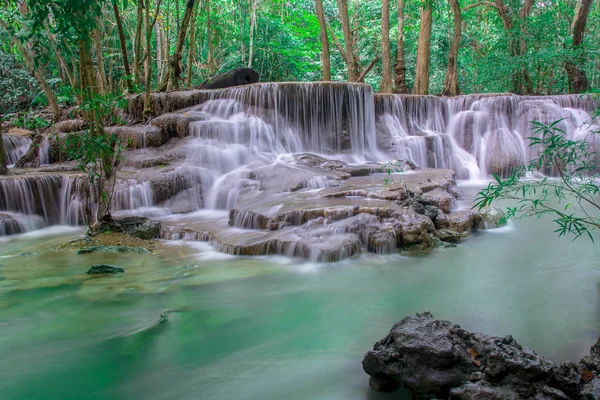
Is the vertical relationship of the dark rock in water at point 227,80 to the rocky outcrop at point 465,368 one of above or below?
above

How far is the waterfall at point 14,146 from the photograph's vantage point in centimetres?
1360

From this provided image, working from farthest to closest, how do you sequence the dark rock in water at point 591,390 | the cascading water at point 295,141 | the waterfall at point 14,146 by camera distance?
the waterfall at point 14,146 → the cascading water at point 295,141 → the dark rock in water at point 591,390

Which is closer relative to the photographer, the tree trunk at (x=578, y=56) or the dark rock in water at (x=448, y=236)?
the dark rock in water at (x=448, y=236)

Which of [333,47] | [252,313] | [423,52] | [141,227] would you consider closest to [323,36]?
[423,52]

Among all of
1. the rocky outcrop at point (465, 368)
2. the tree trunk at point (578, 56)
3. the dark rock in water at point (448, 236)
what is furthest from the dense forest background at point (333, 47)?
the rocky outcrop at point (465, 368)

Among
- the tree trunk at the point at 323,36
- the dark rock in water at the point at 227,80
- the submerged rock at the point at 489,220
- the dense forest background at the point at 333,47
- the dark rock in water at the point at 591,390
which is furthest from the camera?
the tree trunk at the point at 323,36

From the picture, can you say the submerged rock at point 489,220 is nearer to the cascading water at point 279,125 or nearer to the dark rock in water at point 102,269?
the cascading water at point 279,125

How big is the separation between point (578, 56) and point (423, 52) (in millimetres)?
5166

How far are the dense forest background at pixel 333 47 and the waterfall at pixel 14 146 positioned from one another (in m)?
1.41

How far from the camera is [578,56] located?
15.6 m

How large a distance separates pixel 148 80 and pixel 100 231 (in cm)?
603

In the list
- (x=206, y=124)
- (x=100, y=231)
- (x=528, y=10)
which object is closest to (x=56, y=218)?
(x=100, y=231)

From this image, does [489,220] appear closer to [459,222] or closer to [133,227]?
[459,222]

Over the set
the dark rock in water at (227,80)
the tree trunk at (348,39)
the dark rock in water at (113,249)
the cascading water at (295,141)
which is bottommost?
the dark rock in water at (113,249)
